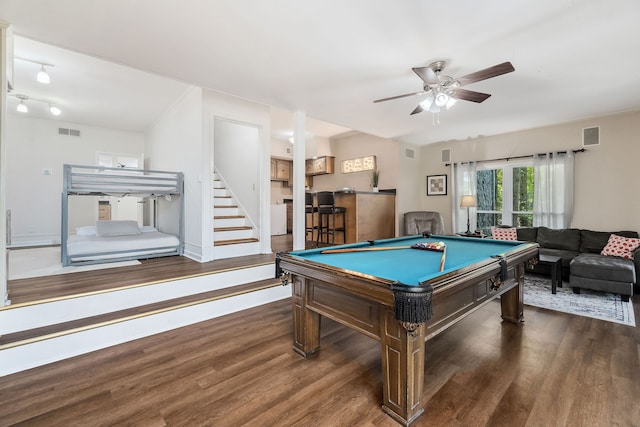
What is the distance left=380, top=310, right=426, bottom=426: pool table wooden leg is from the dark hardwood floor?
9 centimetres

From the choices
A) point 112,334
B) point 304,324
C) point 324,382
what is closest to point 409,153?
point 304,324

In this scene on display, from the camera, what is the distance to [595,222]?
15.3 feet

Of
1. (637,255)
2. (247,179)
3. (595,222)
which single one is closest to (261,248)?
(247,179)

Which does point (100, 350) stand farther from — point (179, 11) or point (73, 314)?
point (179, 11)

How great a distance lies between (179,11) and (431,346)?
11.1 ft

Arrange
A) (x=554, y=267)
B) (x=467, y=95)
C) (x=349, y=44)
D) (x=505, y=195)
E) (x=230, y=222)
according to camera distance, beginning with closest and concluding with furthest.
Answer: (x=349, y=44) → (x=467, y=95) → (x=554, y=267) → (x=230, y=222) → (x=505, y=195)

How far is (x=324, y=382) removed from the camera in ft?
6.21

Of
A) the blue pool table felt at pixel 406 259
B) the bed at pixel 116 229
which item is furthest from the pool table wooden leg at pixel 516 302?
the bed at pixel 116 229

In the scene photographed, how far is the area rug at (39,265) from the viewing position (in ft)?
11.1

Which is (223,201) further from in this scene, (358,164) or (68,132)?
(68,132)

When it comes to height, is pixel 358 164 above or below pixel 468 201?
above

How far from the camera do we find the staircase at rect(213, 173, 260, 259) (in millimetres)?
4574

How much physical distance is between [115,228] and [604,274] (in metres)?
7.32

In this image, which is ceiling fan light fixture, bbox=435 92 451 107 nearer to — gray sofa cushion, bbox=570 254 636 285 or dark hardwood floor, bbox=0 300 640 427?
dark hardwood floor, bbox=0 300 640 427
